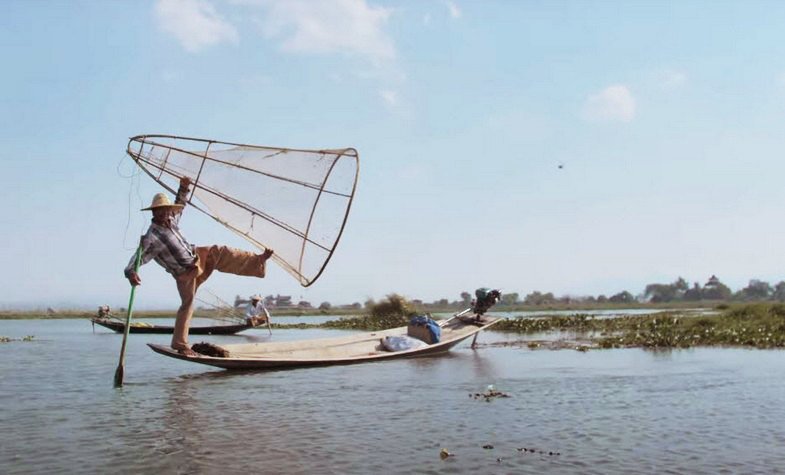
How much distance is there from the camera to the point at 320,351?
17297 millimetres

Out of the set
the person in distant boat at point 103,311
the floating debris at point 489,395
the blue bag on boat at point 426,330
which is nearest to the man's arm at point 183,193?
the floating debris at point 489,395

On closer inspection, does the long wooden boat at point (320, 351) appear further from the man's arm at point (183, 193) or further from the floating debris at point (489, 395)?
the floating debris at point (489, 395)

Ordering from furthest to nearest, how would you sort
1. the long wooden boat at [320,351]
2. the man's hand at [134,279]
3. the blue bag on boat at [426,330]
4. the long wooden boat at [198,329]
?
the long wooden boat at [198,329]
the blue bag on boat at [426,330]
the long wooden boat at [320,351]
the man's hand at [134,279]

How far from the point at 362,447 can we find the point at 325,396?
397cm

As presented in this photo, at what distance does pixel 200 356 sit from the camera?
13.1m

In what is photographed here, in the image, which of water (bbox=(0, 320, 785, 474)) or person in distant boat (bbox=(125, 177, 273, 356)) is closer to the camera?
water (bbox=(0, 320, 785, 474))

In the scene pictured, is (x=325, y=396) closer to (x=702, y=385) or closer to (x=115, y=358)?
(x=702, y=385)

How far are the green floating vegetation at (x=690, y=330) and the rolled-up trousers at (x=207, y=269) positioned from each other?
12996 millimetres

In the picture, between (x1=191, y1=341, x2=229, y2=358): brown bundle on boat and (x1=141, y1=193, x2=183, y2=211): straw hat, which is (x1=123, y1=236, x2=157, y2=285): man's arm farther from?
(x1=191, y1=341, x2=229, y2=358): brown bundle on boat

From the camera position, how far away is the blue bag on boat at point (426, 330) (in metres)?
19.1

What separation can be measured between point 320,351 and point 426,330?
321 centimetres

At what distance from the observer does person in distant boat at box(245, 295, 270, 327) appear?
113 ft

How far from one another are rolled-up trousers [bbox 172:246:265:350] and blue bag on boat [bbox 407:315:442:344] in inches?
292

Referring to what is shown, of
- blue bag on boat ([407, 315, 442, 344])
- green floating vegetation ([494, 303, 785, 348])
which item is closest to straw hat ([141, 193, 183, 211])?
blue bag on boat ([407, 315, 442, 344])
